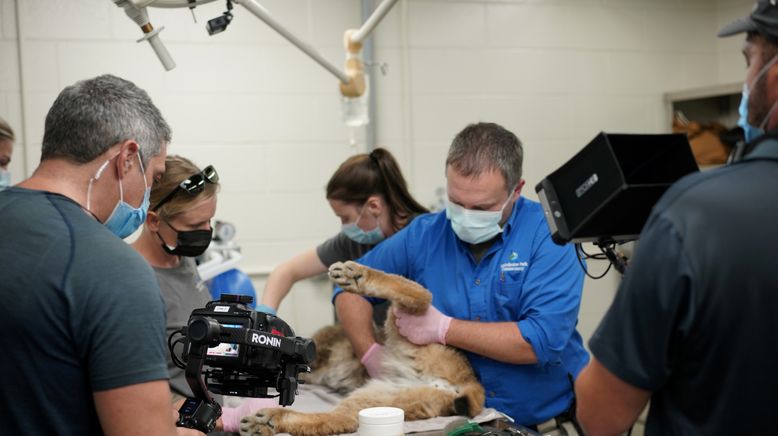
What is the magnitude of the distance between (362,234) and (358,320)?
0.41 metres

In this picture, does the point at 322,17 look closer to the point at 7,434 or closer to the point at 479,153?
the point at 479,153

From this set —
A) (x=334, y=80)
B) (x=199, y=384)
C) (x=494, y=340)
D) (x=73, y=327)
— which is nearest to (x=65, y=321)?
(x=73, y=327)

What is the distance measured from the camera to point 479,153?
2.03 metres

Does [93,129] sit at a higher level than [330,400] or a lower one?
higher

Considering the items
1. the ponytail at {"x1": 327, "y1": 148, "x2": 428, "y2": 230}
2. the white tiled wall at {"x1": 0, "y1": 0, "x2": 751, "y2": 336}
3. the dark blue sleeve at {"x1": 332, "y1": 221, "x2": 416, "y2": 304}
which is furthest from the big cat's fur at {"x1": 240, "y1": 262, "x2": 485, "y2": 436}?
the white tiled wall at {"x1": 0, "y1": 0, "x2": 751, "y2": 336}

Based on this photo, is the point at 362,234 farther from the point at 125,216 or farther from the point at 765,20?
the point at 765,20

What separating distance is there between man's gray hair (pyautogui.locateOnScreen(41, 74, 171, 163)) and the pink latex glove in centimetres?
72

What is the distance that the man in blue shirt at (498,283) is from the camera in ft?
6.27

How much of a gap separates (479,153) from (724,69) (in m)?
2.91

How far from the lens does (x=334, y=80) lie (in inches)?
145

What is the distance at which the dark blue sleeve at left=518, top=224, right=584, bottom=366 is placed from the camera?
188cm

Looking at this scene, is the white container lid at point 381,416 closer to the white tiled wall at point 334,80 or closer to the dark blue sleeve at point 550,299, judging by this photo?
the dark blue sleeve at point 550,299

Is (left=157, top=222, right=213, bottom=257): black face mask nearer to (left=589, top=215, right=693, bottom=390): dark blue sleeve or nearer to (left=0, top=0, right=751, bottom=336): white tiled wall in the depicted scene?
(left=589, top=215, right=693, bottom=390): dark blue sleeve

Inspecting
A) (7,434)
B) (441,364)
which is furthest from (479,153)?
(7,434)
